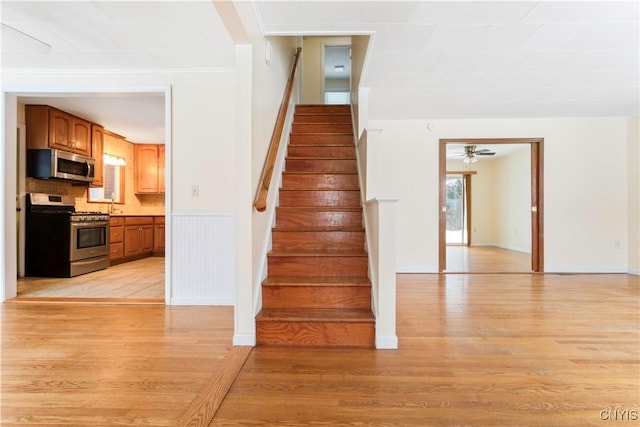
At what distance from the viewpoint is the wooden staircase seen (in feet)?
7.13

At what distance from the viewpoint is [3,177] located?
328 cm

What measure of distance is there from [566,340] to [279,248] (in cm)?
222

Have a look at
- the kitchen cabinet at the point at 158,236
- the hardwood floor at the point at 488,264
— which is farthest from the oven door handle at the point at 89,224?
the hardwood floor at the point at 488,264

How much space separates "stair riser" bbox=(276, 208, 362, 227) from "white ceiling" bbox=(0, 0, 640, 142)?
145cm

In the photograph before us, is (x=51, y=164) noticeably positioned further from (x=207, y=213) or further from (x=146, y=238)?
(x=207, y=213)

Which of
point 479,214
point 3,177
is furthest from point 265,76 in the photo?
point 479,214

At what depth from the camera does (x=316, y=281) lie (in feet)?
8.04

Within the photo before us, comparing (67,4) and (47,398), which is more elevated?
(67,4)

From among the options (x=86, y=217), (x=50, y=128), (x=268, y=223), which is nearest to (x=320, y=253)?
(x=268, y=223)

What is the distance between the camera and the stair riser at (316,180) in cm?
340

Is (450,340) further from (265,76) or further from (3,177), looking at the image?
(3,177)

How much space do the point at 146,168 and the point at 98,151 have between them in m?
1.26

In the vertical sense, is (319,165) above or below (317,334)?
above

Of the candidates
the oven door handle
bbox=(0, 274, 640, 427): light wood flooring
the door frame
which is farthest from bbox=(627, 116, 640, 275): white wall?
the oven door handle
